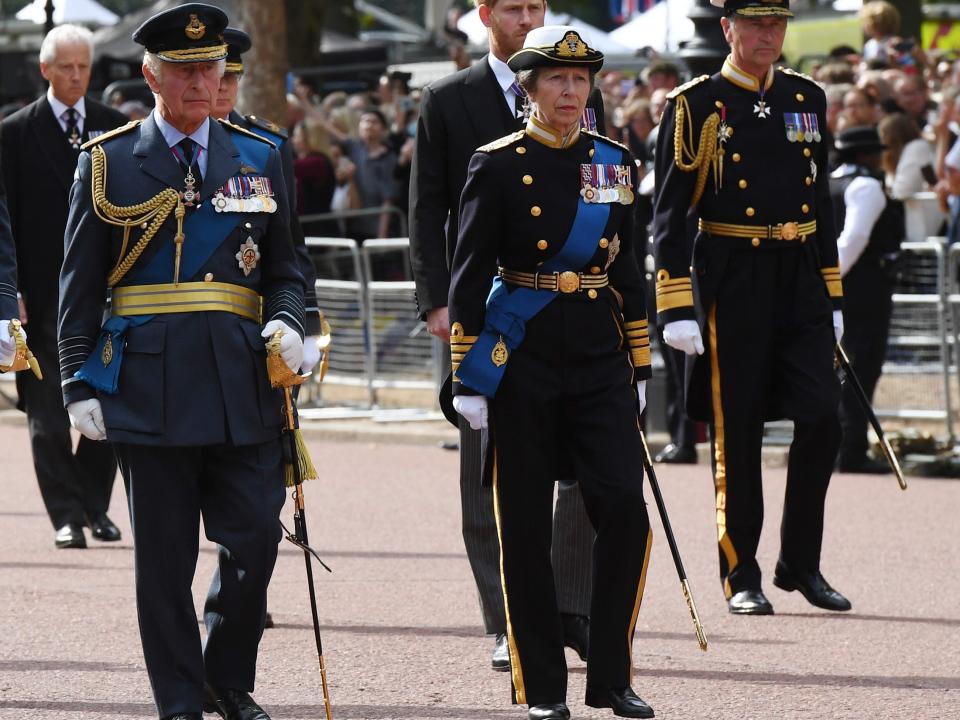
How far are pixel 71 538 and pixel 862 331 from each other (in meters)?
4.48

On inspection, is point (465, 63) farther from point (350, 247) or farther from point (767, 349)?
point (767, 349)

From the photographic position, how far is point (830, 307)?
23.8 ft

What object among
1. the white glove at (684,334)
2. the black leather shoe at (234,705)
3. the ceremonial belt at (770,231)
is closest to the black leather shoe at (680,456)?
the ceremonial belt at (770,231)

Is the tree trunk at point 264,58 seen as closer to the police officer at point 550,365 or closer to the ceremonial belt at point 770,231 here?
the ceremonial belt at point 770,231

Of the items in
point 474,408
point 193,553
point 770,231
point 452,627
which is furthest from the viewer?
point 770,231

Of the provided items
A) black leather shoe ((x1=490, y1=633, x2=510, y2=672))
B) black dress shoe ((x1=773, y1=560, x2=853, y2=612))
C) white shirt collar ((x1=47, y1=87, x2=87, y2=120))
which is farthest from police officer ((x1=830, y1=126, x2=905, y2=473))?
black leather shoe ((x1=490, y1=633, x2=510, y2=672))

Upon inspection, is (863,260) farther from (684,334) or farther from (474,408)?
(474,408)

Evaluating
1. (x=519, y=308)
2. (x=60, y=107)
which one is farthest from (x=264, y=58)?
(x=519, y=308)

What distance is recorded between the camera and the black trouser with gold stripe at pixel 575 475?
546cm

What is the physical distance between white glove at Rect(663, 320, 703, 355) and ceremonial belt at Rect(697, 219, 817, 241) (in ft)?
1.23

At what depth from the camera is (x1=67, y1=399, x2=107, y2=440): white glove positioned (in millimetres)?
5270

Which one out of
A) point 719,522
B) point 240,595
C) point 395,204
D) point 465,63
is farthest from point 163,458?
point 465,63

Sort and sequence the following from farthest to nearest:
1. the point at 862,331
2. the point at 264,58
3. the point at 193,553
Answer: the point at 264,58 → the point at 862,331 → the point at 193,553

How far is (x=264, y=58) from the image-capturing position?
1669 centimetres
